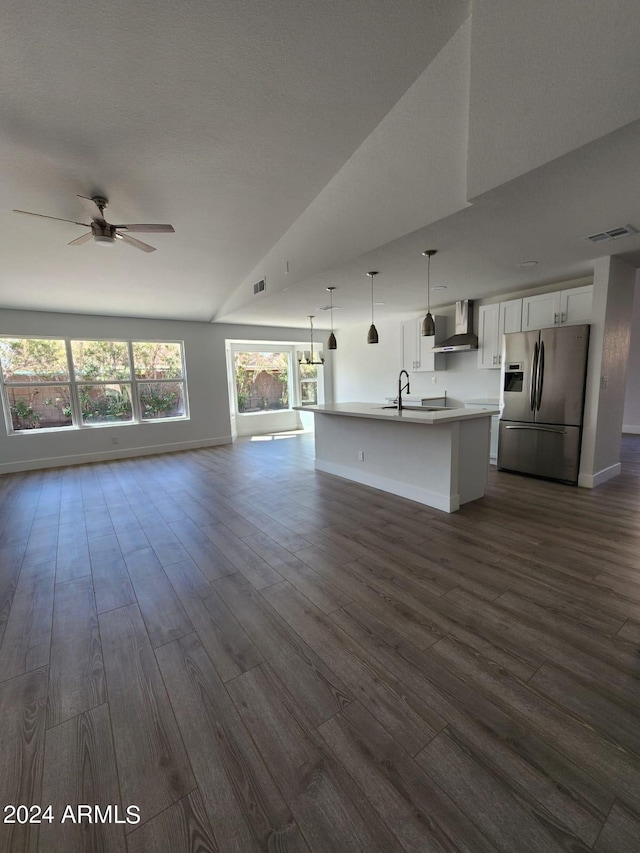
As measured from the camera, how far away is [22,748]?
1.33 m

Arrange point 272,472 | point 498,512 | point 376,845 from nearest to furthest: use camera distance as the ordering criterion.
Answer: point 376,845 → point 498,512 → point 272,472

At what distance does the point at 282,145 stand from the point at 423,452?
10.0ft

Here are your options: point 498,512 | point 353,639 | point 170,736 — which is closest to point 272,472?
point 498,512

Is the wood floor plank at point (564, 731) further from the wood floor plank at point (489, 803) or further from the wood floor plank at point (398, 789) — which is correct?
the wood floor plank at point (398, 789)

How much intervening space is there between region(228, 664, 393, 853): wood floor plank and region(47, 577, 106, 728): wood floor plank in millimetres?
652

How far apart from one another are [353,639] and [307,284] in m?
3.83

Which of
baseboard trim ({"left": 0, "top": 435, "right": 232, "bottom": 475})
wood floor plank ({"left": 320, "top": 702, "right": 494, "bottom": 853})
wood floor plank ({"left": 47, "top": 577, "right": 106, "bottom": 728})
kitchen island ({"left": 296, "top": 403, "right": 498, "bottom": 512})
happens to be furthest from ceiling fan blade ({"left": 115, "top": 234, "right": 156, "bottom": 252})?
baseboard trim ({"left": 0, "top": 435, "right": 232, "bottom": 475})

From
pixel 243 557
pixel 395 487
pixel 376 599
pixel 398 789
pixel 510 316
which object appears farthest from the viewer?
pixel 510 316

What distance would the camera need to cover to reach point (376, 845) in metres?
1.02

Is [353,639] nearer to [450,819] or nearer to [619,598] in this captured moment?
[450,819]

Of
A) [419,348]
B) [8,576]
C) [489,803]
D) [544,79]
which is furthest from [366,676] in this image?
[419,348]

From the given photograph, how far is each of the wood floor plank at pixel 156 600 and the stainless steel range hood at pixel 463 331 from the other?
16.3 ft

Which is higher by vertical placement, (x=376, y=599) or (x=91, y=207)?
(x=91, y=207)
